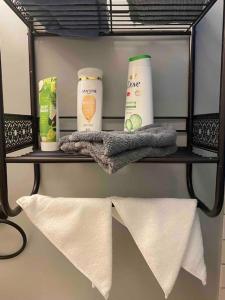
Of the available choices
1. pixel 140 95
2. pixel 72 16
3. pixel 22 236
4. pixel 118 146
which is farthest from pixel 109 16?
pixel 22 236

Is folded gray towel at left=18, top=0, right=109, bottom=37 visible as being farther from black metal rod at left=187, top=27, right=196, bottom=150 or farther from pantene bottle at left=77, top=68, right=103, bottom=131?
black metal rod at left=187, top=27, right=196, bottom=150

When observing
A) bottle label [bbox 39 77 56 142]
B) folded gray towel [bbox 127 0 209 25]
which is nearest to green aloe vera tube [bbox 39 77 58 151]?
bottle label [bbox 39 77 56 142]

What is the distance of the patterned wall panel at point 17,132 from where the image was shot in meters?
0.52

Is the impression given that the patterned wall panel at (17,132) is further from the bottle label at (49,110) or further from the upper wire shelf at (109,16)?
the upper wire shelf at (109,16)

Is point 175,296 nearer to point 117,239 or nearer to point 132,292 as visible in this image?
point 132,292

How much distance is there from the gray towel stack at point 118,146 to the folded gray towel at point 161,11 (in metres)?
0.25

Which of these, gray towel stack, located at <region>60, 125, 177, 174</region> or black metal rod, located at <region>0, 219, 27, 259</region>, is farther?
black metal rod, located at <region>0, 219, 27, 259</region>

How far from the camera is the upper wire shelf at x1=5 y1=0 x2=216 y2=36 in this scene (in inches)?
19.8

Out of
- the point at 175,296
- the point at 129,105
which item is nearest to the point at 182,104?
the point at 129,105

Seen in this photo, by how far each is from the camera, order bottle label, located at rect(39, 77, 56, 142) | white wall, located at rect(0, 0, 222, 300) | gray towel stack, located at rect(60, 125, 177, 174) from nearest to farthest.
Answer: gray towel stack, located at rect(60, 125, 177, 174) < bottle label, located at rect(39, 77, 56, 142) < white wall, located at rect(0, 0, 222, 300)

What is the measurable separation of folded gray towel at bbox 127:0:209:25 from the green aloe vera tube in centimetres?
23

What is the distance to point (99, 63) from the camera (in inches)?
26.4

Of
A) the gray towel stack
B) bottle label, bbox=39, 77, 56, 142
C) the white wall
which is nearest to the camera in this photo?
the gray towel stack

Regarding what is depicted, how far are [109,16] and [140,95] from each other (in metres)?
0.19
